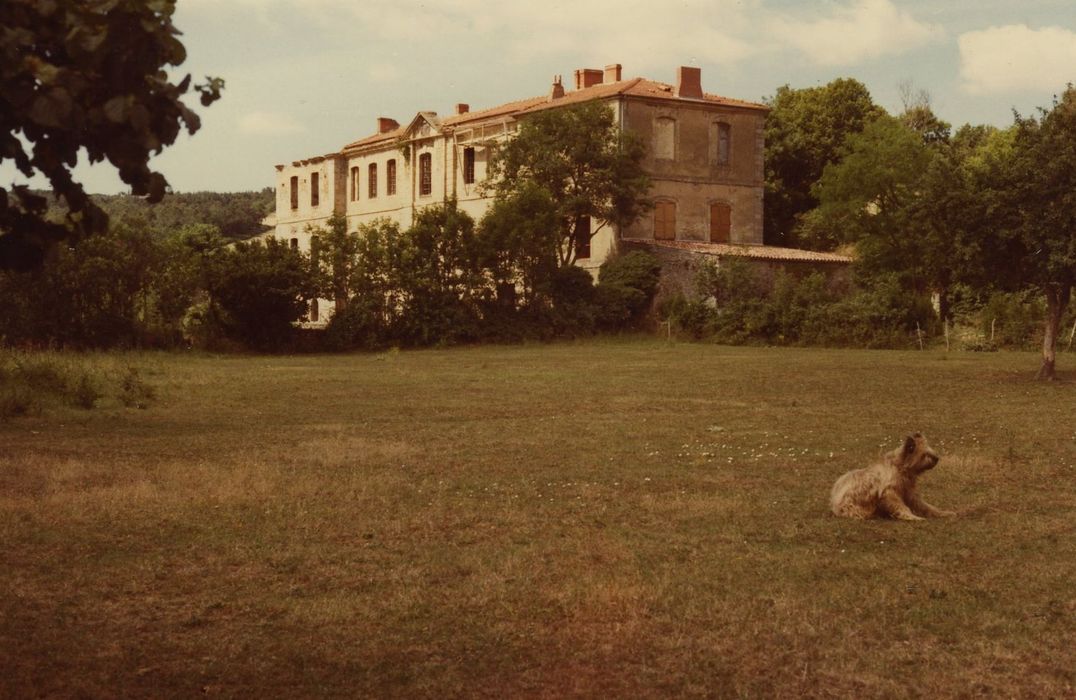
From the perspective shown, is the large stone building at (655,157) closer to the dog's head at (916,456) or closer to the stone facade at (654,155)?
the stone facade at (654,155)

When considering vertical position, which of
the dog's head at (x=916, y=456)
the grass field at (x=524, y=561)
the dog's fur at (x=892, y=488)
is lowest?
the grass field at (x=524, y=561)

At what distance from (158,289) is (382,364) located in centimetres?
1176

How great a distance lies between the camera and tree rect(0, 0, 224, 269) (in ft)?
15.0

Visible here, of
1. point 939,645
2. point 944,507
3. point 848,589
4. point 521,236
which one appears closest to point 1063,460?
point 944,507

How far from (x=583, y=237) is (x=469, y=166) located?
34.6 ft

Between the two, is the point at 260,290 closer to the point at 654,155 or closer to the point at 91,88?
the point at 654,155

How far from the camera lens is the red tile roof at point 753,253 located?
52.8 metres

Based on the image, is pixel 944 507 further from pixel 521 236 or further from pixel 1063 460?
pixel 521 236

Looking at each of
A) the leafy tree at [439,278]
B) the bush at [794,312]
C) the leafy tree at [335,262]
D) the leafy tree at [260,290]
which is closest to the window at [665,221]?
the bush at [794,312]

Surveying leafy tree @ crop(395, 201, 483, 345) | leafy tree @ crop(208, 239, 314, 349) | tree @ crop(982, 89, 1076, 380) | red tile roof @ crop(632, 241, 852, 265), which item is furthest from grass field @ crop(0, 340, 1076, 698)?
red tile roof @ crop(632, 241, 852, 265)

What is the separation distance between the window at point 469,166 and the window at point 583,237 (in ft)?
31.8

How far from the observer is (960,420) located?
21.0 meters

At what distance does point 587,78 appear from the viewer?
66875 mm

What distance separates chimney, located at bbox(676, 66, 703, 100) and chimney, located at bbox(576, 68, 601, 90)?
6.90 metres
